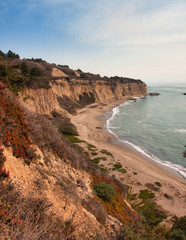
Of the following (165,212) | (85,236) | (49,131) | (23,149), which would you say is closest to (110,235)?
(85,236)

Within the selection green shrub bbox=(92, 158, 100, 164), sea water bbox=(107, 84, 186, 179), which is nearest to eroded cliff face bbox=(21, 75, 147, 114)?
sea water bbox=(107, 84, 186, 179)

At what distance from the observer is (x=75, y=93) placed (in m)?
68.0

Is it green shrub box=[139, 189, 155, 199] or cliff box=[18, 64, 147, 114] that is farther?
cliff box=[18, 64, 147, 114]

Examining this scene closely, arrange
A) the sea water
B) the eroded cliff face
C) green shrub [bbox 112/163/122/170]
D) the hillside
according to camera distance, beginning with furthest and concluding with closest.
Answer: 1. the eroded cliff face
2. the sea water
3. green shrub [bbox 112/163/122/170]
4. the hillside

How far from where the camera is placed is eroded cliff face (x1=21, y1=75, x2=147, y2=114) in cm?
3791

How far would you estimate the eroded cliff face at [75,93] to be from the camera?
3791cm

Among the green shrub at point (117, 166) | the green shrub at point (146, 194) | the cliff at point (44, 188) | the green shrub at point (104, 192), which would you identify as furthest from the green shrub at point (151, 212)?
the green shrub at point (117, 166)

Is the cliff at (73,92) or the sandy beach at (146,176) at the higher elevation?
the cliff at (73,92)

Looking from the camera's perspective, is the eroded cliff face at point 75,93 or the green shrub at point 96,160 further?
the eroded cliff face at point 75,93

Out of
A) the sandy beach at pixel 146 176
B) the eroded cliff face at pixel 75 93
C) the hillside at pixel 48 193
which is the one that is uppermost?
the eroded cliff face at pixel 75 93

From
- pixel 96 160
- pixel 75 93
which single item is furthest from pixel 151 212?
pixel 75 93

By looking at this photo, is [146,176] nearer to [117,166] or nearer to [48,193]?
[117,166]

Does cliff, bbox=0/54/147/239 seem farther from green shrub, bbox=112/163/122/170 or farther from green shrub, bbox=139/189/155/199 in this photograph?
green shrub, bbox=112/163/122/170

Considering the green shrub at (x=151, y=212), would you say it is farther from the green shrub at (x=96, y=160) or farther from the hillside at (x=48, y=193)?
the green shrub at (x=96, y=160)
